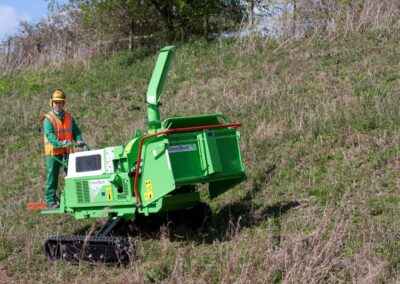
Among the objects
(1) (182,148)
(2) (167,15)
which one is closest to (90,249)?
(1) (182,148)

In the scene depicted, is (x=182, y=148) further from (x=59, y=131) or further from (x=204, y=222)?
(x=59, y=131)

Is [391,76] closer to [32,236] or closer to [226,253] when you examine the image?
[226,253]

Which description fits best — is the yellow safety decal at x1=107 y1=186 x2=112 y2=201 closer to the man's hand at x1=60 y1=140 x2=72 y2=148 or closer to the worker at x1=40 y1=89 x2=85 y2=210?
the man's hand at x1=60 y1=140 x2=72 y2=148

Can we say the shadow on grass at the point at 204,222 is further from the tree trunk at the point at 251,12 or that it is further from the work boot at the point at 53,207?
the tree trunk at the point at 251,12

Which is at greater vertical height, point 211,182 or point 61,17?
point 61,17

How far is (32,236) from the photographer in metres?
8.38

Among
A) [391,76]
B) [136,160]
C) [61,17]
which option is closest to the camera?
[136,160]

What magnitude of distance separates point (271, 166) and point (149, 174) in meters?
2.56

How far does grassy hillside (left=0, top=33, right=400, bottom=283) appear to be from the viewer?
6047mm

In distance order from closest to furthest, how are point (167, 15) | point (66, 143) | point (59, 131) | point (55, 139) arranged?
point (66, 143) → point (55, 139) → point (59, 131) → point (167, 15)

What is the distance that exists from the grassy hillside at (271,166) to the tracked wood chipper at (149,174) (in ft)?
1.04

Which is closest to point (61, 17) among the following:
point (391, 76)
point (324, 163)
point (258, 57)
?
point (258, 57)

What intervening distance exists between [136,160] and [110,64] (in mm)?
12509

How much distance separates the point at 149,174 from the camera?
23.2 ft
